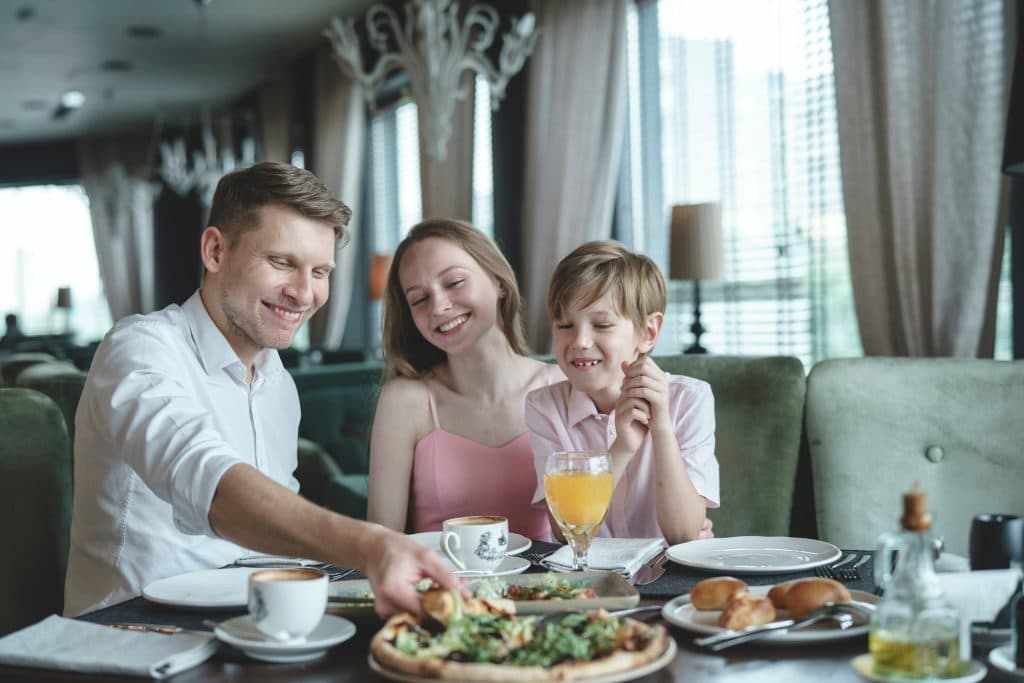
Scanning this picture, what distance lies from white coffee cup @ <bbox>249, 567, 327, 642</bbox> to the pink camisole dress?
1.08 metres

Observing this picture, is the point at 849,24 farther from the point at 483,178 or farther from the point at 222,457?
the point at 483,178

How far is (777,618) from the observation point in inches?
42.3


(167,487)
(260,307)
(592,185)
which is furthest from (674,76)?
(167,487)

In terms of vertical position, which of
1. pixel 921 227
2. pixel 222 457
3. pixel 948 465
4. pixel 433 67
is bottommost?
pixel 948 465

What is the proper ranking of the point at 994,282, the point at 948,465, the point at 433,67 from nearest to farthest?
the point at 948,465, the point at 994,282, the point at 433,67

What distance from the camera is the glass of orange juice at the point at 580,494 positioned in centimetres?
138

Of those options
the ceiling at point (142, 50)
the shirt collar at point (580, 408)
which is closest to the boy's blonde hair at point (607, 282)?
the shirt collar at point (580, 408)

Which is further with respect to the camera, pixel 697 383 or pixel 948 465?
pixel 948 465

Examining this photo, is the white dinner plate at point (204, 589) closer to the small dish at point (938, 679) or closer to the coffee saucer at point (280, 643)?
the coffee saucer at point (280, 643)

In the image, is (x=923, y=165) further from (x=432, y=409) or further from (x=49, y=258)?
(x=49, y=258)

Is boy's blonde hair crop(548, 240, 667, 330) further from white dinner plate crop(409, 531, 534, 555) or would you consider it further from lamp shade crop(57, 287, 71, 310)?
lamp shade crop(57, 287, 71, 310)

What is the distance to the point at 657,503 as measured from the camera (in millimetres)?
1714

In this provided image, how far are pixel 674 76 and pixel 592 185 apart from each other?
623 millimetres

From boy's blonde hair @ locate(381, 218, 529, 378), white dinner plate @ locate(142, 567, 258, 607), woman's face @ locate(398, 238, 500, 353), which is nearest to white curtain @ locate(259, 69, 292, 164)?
boy's blonde hair @ locate(381, 218, 529, 378)
